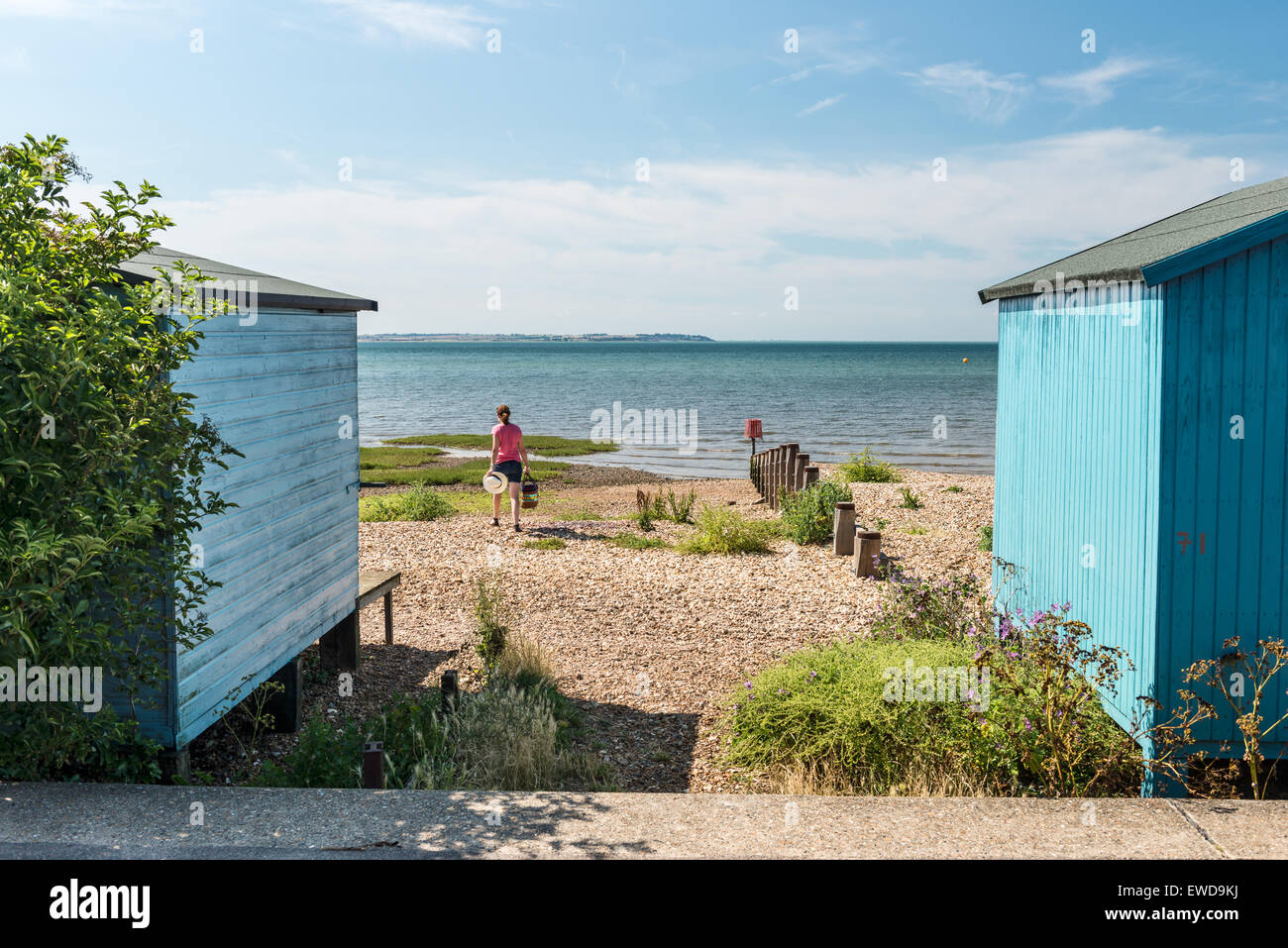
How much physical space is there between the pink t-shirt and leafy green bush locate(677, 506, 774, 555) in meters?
3.28

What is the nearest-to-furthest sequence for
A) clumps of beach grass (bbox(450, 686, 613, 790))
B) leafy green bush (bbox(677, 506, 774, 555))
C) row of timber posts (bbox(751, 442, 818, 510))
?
clumps of beach grass (bbox(450, 686, 613, 790)) → leafy green bush (bbox(677, 506, 774, 555)) → row of timber posts (bbox(751, 442, 818, 510))

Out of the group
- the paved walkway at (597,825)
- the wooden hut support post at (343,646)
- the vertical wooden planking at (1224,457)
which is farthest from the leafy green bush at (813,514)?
the paved walkway at (597,825)

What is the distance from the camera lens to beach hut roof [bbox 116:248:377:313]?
6.02 metres

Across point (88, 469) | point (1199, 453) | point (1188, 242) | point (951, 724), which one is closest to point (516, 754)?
point (951, 724)

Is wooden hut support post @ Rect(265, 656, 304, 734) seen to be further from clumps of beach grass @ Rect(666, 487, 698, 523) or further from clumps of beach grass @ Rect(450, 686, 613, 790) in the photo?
clumps of beach grass @ Rect(666, 487, 698, 523)

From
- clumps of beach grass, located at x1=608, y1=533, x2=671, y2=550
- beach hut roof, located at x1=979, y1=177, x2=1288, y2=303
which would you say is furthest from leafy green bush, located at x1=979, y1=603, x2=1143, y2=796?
clumps of beach grass, located at x1=608, y1=533, x2=671, y2=550

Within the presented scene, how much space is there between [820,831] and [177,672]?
331 cm

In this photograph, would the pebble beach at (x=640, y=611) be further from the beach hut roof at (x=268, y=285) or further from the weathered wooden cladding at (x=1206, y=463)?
the beach hut roof at (x=268, y=285)

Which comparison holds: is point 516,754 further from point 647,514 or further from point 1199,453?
point 647,514

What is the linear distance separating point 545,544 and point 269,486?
7.31 m

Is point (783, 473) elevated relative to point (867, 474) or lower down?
elevated

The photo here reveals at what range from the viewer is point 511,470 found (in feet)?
50.0
